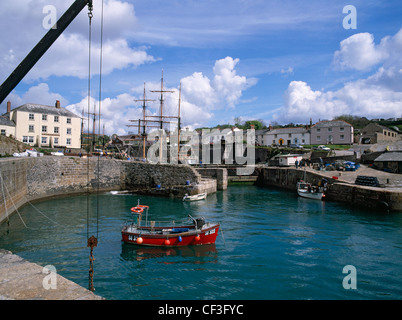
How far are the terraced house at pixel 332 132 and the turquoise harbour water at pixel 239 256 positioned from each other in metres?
45.1

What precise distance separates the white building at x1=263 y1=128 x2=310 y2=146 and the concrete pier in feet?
209

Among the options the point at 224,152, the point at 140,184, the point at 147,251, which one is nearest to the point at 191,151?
the point at 224,152

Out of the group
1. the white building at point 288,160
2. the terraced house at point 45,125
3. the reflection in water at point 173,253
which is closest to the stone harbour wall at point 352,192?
the white building at point 288,160

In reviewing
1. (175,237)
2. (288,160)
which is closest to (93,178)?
(175,237)

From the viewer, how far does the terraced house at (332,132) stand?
6145 cm

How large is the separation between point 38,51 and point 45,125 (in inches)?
1511

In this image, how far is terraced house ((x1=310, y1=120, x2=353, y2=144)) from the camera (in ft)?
202

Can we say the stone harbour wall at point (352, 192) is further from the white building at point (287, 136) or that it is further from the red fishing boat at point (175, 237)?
the white building at point (287, 136)

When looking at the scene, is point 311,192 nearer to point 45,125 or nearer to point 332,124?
point 332,124

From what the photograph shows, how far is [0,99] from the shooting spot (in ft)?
34.5

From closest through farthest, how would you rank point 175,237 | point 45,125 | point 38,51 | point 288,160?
point 38,51 → point 175,237 → point 45,125 → point 288,160

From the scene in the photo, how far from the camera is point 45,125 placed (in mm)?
43844

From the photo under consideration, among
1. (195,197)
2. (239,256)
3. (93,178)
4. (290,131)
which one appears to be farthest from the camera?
(290,131)
